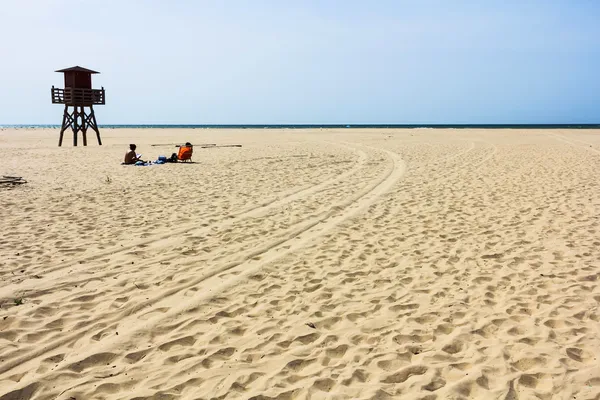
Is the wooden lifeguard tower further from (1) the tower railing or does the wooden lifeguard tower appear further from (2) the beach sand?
(2) the beach sand

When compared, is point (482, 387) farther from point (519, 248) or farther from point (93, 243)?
point (93, 243)

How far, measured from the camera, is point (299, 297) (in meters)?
5.23

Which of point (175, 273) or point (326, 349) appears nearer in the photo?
point (326, 349)

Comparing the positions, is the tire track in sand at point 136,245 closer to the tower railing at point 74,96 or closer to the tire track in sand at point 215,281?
the tire track in sand at point 215,281

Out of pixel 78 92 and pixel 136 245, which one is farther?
pixel 78 92

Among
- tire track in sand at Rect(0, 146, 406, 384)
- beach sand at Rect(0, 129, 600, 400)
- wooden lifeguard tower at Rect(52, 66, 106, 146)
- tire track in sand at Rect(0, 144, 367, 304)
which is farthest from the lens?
wooden lifeguard tower at Rect(52, 66, 106, 146)

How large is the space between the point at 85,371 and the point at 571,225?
8.46 meters

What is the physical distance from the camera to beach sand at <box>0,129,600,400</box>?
3664 millimetres

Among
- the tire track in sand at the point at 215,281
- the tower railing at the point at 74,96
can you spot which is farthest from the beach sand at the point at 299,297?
the tower railing at the point at 74,96

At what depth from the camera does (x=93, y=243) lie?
7141 millimetres

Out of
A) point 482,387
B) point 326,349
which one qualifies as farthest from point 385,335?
point 482,387

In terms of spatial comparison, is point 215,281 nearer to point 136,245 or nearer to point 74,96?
point 136,245

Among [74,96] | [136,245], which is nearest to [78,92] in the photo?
[74,96]

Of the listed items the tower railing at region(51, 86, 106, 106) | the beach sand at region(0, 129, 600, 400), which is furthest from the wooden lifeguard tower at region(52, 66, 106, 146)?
the beach sand at region(0, 129, 600, 400)
